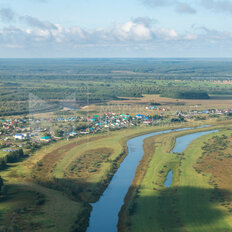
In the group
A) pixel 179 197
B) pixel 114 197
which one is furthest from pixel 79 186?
pixel 179 197

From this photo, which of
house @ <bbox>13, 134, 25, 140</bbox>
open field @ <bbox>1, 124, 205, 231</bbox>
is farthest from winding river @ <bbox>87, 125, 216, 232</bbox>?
house @ <bbox>13, 134, 25, 140</bbox>

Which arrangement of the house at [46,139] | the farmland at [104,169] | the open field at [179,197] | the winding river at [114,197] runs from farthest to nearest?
the house at [46,139] < the winding river at [114,197] < the farmland at [104,169] < the open field at [179,197]

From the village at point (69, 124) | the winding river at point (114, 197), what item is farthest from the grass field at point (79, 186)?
the village at point (69, 124)

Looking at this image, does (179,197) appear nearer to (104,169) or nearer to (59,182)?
(104,169)

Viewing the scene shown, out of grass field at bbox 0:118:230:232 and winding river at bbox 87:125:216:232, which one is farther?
winding river at bbox 87:125:216:232

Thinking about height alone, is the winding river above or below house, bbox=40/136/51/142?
below

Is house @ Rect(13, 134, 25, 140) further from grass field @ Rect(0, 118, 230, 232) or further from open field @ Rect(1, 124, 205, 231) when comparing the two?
open field @ Rect(1, 124, 205, 231)

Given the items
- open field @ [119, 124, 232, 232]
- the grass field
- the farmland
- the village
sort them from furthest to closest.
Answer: the village → the farmland → the grass field → open field @ [119, 124, 232, 232]

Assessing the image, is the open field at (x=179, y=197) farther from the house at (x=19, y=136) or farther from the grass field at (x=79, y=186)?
the house at (x=19, y=136)
